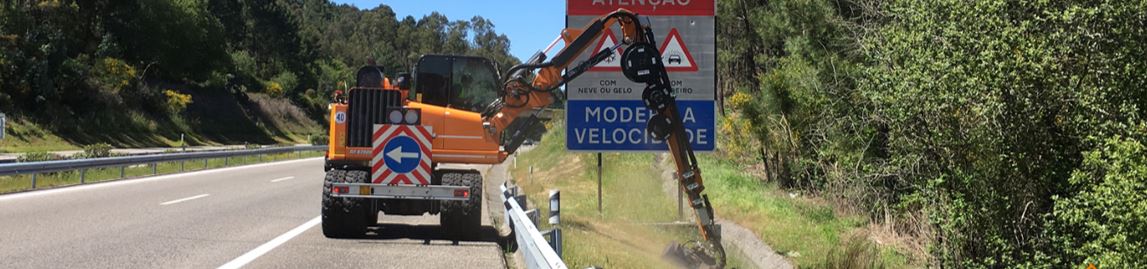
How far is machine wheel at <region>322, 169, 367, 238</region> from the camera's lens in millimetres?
11555

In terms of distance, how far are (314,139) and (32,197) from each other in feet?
168

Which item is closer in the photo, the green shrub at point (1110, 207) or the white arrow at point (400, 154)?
the green shrub at point (1110, 207)

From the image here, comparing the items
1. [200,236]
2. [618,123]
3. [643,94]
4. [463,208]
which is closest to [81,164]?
[200,236]

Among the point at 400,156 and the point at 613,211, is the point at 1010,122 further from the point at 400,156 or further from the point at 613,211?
the point at 400,156

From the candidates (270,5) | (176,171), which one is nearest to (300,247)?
(176,171)

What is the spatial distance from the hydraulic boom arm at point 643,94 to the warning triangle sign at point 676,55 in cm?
120

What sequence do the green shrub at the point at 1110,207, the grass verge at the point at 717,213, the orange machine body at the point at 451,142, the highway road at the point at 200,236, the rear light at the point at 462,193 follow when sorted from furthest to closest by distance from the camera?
the orange machine body at the point at 451,142 < the grass verge at the point at 717,213 < the rear light at the point at 462,193 < the green shrub at the point at 1110,207 < the highway road at the point at 200,236

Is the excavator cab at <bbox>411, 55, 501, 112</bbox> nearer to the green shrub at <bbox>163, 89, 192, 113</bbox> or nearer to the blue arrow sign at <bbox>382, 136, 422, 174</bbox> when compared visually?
the blue arrow sign at <bbox>382, 136, 422, 174</bbox>

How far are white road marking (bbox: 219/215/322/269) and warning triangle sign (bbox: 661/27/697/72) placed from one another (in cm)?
544

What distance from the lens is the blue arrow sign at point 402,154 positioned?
1169cm

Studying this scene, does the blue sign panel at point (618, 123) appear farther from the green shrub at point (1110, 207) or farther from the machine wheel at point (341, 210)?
the green shrub at point (1110, 207)

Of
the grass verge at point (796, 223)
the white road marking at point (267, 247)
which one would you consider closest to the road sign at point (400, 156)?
the white road marking at point (267, 247)

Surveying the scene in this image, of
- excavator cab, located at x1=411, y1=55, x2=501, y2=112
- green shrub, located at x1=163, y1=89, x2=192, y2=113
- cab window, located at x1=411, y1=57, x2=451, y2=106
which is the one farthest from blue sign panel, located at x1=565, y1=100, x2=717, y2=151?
green shrub, located at x1=163, y1=89, x2=192, y2=113

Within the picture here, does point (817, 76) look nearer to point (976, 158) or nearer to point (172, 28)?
point (976, 158)
